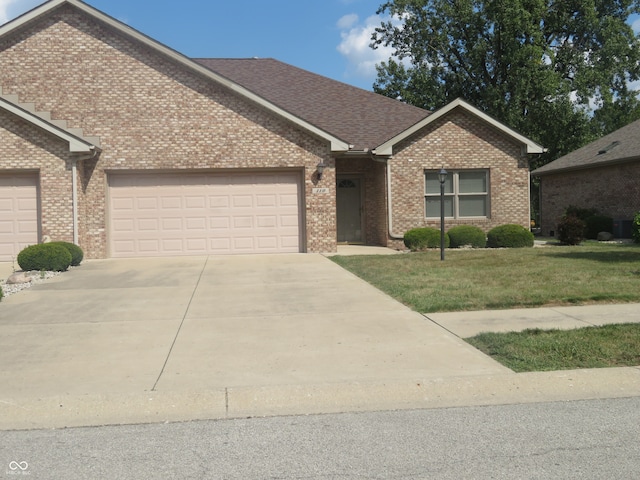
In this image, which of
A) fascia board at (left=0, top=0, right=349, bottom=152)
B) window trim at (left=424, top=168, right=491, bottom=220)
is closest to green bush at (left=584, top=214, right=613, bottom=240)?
window trim at (left=424, top=168, right=491, bottom=220)

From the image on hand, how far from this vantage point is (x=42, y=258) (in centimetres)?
1368

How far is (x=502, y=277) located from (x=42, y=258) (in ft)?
32.3

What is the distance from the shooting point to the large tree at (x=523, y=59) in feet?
116

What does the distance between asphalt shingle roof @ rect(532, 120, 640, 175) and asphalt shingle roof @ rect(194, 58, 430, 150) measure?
8202 mm

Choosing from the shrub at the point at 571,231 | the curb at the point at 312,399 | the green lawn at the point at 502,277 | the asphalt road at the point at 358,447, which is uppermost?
the shrub at the point at 571,231

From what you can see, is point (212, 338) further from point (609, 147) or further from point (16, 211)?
point (609, 147)

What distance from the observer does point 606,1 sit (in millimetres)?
38625

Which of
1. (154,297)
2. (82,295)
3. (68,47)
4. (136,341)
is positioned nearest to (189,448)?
(136,341)

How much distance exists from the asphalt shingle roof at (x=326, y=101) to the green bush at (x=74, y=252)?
7.97 meters

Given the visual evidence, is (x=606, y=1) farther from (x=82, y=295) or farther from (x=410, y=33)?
(x=82, y=295)

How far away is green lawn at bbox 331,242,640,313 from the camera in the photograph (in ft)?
30.8

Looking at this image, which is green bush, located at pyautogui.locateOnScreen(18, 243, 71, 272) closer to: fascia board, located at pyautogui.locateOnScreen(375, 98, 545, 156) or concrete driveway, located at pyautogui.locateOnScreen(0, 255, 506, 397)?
concrete driveway, located at pyautogui.locateOnScreen(0, 255, 506, 397)

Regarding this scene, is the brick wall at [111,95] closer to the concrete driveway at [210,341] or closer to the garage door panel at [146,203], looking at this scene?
the garage door panel at [146,203]

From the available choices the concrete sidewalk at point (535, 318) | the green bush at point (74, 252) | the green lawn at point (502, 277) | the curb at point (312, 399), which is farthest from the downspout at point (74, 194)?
the curb at point (312, 399)
